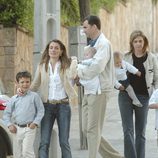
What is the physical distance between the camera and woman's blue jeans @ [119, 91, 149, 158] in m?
7.88

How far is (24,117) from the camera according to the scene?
7.22m

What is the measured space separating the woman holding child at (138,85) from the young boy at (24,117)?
4.25 ft

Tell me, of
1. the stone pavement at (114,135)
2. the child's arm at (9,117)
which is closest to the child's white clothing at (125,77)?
the child's arm at (9,117)

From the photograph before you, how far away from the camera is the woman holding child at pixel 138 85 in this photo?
7.83 m

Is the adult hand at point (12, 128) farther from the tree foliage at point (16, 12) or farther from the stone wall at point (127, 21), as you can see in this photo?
the stone wall at point (127, 21)

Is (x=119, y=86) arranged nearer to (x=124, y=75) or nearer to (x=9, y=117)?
(x=124, y=75)

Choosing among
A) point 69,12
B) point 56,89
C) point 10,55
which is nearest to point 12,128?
point 56,89

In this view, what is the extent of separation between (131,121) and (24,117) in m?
1.56

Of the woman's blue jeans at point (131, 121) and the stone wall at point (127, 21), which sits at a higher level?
the stone wall at point (127, 21)

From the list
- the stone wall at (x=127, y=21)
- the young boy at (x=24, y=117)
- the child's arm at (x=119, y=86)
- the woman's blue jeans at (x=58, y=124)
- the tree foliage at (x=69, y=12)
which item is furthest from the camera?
the stone wall at (x=127, y=21)

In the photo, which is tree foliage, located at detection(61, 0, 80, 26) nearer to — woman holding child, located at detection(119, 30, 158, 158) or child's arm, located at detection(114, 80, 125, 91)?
woman holding child, located at detection(119, 30, 158, 158)

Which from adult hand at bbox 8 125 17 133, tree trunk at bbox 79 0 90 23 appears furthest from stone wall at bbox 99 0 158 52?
adult hand at bbox 8 125 17 133

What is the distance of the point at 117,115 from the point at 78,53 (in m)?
5.70

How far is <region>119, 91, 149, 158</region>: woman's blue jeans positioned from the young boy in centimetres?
126
